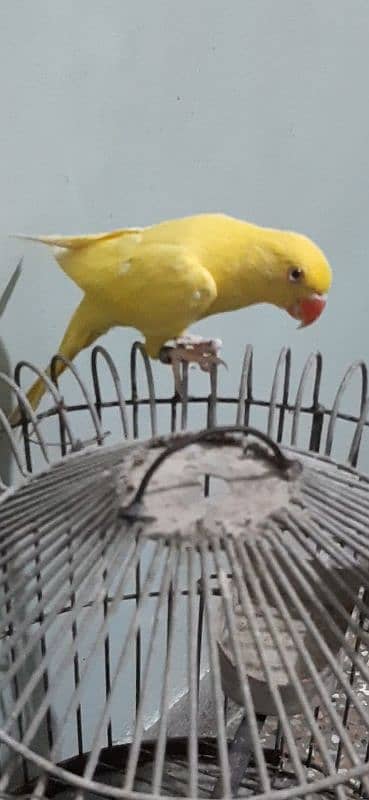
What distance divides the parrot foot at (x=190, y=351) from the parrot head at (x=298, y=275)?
2.2 inches

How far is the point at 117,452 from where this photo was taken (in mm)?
472

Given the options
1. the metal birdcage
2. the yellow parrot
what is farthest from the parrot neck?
the metal birdcage

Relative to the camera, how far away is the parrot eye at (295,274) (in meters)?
0.54

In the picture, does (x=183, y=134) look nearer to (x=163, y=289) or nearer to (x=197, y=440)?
(x=163, y=289)

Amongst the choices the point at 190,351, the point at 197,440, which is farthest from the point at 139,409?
the point at 197,440

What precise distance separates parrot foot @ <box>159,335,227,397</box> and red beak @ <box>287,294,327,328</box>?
0.06 m

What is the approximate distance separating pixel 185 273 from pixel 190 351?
81 mm

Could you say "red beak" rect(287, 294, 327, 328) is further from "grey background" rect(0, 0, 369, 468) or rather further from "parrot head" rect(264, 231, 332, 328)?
"grey background" rect(0, 0, 369, 468)

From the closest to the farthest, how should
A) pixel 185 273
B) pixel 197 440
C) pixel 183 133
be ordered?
pixel 197 440
pixel 185 273
pixel 183 133

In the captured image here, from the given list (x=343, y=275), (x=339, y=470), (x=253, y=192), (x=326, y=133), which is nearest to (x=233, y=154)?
(x=253, y=192)

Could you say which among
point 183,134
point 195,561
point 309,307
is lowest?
point 195,561

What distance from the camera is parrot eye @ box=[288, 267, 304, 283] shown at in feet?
1.77

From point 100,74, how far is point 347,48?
1.33ft

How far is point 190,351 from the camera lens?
575 millimetres
